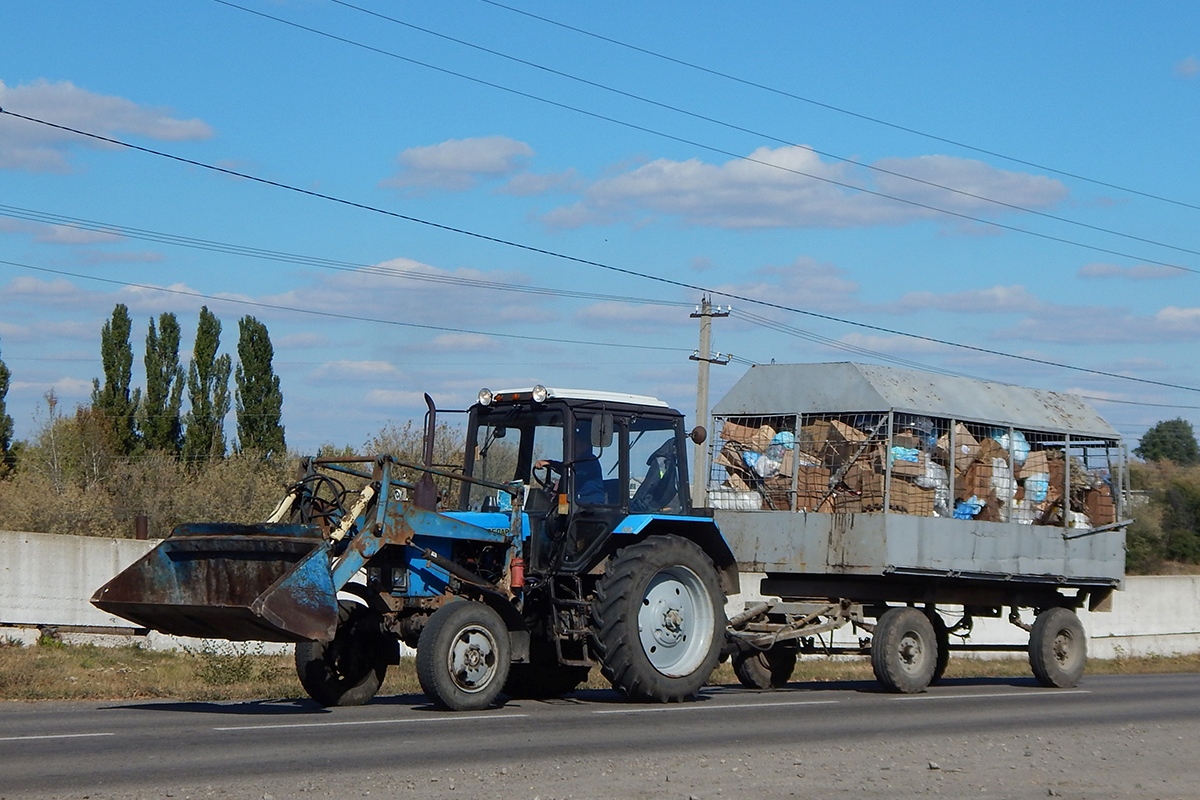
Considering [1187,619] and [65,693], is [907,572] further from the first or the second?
[1187,619]

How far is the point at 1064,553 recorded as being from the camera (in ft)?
60.3

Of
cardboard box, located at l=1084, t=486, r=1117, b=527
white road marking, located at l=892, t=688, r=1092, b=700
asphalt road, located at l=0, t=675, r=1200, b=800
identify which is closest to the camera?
asphalt road, located at l=0, t=675, r=1200, b=800

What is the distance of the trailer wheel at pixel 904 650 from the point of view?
16297 millimetres

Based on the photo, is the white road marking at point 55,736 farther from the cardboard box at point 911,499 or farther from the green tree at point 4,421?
the green tree at point 4,421

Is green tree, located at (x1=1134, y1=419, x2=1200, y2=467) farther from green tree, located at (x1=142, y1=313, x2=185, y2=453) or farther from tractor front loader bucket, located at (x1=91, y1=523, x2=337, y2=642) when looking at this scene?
tractor front loader bucket, located at (x1=91, y1=523, x2=337, y2=642)

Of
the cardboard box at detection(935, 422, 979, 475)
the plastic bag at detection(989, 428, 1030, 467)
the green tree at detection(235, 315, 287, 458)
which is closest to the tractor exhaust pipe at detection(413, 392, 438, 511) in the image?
the cardboard box at detection(935, 422, 979, 475)

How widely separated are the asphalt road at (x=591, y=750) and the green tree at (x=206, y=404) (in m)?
43.5

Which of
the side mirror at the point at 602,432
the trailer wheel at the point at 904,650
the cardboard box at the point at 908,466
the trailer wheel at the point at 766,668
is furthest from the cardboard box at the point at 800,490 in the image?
the side mirror at the point at 602,432

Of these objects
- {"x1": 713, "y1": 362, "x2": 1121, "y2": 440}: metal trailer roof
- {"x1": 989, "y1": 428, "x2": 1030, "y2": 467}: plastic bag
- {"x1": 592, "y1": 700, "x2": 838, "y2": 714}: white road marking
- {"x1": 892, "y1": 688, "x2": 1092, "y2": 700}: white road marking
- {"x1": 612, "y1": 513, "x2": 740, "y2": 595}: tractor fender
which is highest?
{"x1": 713, "y1": 362, "x2": 1121, "y2": 440}: metal trailer roof

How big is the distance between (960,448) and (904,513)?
1.27 metres

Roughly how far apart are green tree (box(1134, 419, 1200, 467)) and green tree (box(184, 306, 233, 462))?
214ft

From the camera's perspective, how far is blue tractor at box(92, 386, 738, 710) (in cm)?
1183

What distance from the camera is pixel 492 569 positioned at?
1352 cm

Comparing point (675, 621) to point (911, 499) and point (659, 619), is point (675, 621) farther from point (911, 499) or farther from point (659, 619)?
point (911, 499)
